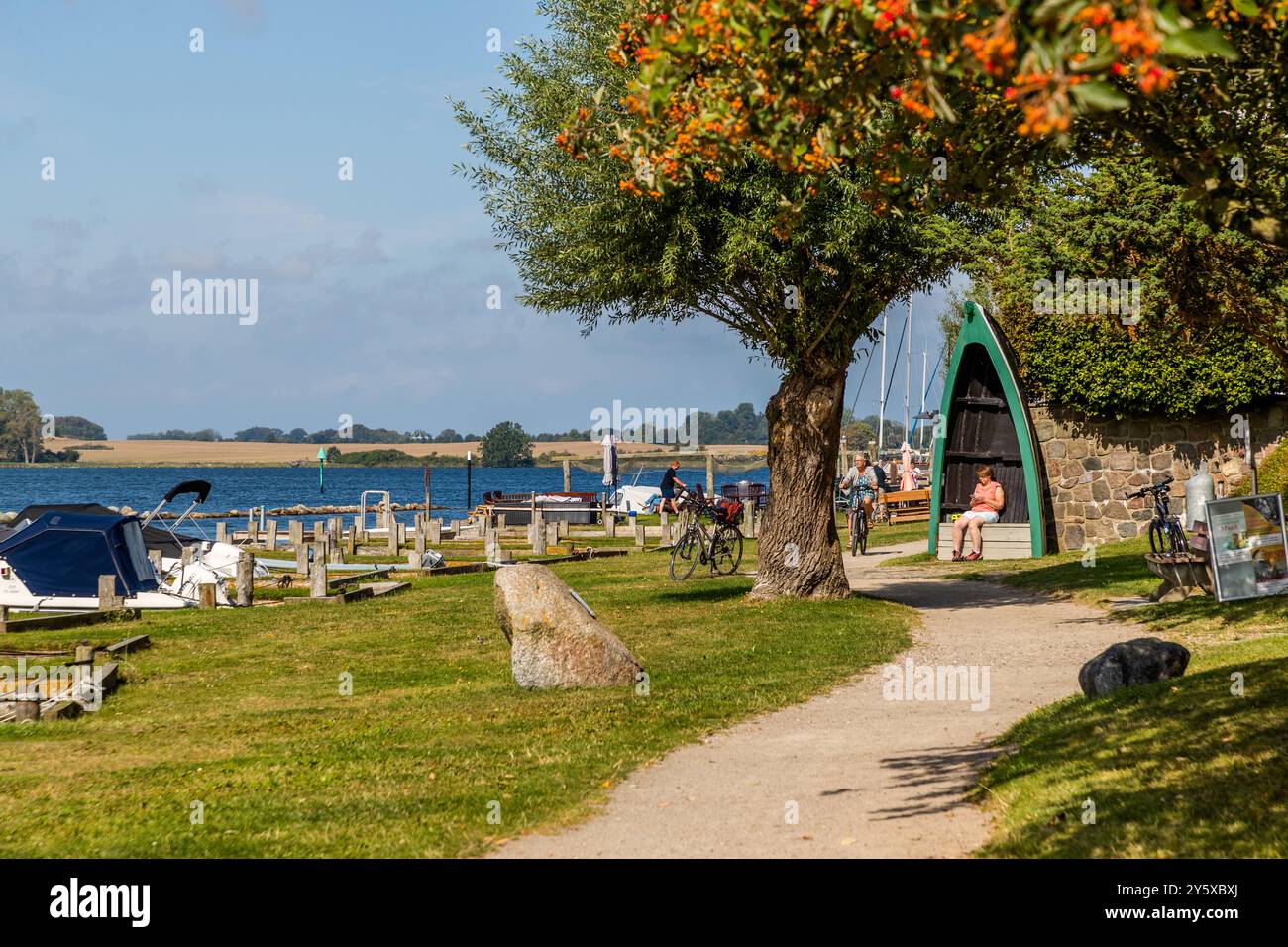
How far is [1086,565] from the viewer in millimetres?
22734

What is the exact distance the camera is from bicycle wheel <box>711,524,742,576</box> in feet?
80.6

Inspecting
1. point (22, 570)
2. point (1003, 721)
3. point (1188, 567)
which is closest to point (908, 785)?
point (1003, 721)

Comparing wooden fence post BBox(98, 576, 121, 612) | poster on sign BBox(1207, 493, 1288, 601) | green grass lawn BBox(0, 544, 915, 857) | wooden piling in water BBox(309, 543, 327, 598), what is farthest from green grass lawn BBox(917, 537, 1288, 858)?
wooden fence post BBox(98, 576, 121, 612)

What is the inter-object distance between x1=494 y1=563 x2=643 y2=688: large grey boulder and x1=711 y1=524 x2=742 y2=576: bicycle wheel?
11666mm

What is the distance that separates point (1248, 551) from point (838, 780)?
9.26m

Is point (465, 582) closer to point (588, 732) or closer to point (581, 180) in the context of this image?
point (581, 180)

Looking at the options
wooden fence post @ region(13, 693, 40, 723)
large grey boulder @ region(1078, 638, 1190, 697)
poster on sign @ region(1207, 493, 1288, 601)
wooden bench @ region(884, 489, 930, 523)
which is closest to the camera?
large grey boulder @ region(1078, 638, 1190, 697)

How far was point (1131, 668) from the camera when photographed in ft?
35.2

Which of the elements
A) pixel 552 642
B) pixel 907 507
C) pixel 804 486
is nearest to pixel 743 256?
pixel 804 486

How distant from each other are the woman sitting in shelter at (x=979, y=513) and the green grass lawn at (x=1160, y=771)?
14.9 metres

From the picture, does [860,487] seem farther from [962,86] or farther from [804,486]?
[962,86]

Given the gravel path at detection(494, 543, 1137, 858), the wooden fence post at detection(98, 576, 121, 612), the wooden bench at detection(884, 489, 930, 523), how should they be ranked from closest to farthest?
the gravel path at detection(494, 543, 1137, 858) → the wooden fence post at detection(98, 576, 121, 612) → the wooden bench at detection(884, 489, 930, 523)

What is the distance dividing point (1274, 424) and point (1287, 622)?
47.9 ft

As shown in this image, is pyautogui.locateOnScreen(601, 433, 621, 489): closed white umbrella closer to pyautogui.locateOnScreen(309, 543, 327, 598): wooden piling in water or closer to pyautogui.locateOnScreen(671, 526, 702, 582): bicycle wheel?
pyautogui.locateOnScreen(671, 526, 702, 582): bicycle wheel
